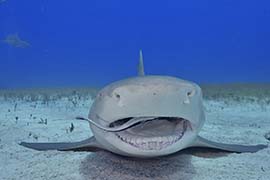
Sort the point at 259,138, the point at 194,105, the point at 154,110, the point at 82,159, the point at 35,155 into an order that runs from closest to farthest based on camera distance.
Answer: the point at 154,110 < the point at 194,105 < the point at 82,159 < the point at 35,155 < the point at 259,138

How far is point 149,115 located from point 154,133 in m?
0.32

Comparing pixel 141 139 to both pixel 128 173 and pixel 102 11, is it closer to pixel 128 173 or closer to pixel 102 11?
pixel 128 173

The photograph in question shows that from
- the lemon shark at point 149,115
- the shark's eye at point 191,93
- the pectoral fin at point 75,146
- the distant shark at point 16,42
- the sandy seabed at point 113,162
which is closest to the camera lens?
the lemon shark at point 149,115

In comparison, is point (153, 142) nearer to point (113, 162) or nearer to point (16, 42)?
point (113, 162)

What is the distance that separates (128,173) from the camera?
2.74 m

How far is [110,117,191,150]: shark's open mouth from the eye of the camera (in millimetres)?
2309

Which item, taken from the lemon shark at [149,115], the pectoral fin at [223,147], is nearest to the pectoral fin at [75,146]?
the lemon shark at [149,115]

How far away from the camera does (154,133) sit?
7.78 feet

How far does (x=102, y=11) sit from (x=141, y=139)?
5133 cm

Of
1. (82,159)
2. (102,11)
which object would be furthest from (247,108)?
(102,11)

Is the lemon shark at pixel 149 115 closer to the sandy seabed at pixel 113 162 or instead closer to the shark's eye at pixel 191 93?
the shark's eye at pixel 191 93

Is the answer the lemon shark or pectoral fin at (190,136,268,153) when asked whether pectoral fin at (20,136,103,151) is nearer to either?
the lemon shark

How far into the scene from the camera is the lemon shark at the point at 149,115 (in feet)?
6.85

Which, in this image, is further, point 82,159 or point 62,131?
point 62,131
